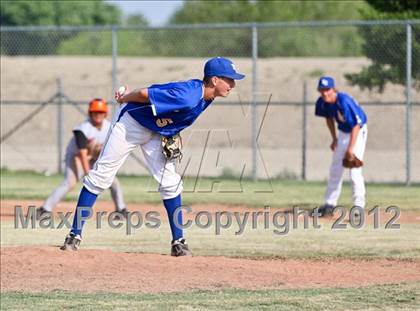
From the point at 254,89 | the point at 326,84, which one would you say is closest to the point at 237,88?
the point at 254,89

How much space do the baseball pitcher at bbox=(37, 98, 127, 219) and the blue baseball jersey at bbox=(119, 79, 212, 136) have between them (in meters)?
4.16

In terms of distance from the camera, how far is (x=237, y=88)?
27.2 m

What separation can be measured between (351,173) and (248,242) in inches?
94.2

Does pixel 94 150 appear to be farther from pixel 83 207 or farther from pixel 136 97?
pixel 136 97

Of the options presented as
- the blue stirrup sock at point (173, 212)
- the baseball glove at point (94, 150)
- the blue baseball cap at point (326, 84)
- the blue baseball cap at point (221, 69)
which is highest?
the blue baseball cap at point (326, 84)

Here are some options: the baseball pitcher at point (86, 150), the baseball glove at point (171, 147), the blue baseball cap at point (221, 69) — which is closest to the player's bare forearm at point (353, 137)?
the baseball pitcher at point (86, 150)

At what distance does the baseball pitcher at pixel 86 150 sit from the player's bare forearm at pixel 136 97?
4.43m

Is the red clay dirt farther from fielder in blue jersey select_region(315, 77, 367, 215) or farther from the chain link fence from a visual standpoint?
the chain link fence

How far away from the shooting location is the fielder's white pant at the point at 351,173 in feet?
46.2

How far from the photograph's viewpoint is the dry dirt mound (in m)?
9.36

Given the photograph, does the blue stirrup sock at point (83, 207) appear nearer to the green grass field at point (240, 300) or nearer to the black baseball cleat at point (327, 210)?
the green grass field at point (240, 300)

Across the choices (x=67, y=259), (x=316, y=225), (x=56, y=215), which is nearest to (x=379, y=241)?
(x=316, y=225)

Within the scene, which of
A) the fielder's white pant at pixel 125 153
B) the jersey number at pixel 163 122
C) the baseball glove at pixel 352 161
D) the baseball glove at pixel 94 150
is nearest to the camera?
the jersey number at pixel 163 122

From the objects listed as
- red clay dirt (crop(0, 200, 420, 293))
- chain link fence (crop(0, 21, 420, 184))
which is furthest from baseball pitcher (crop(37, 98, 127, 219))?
chain link fence (crop(0, 21, 420, 184))
